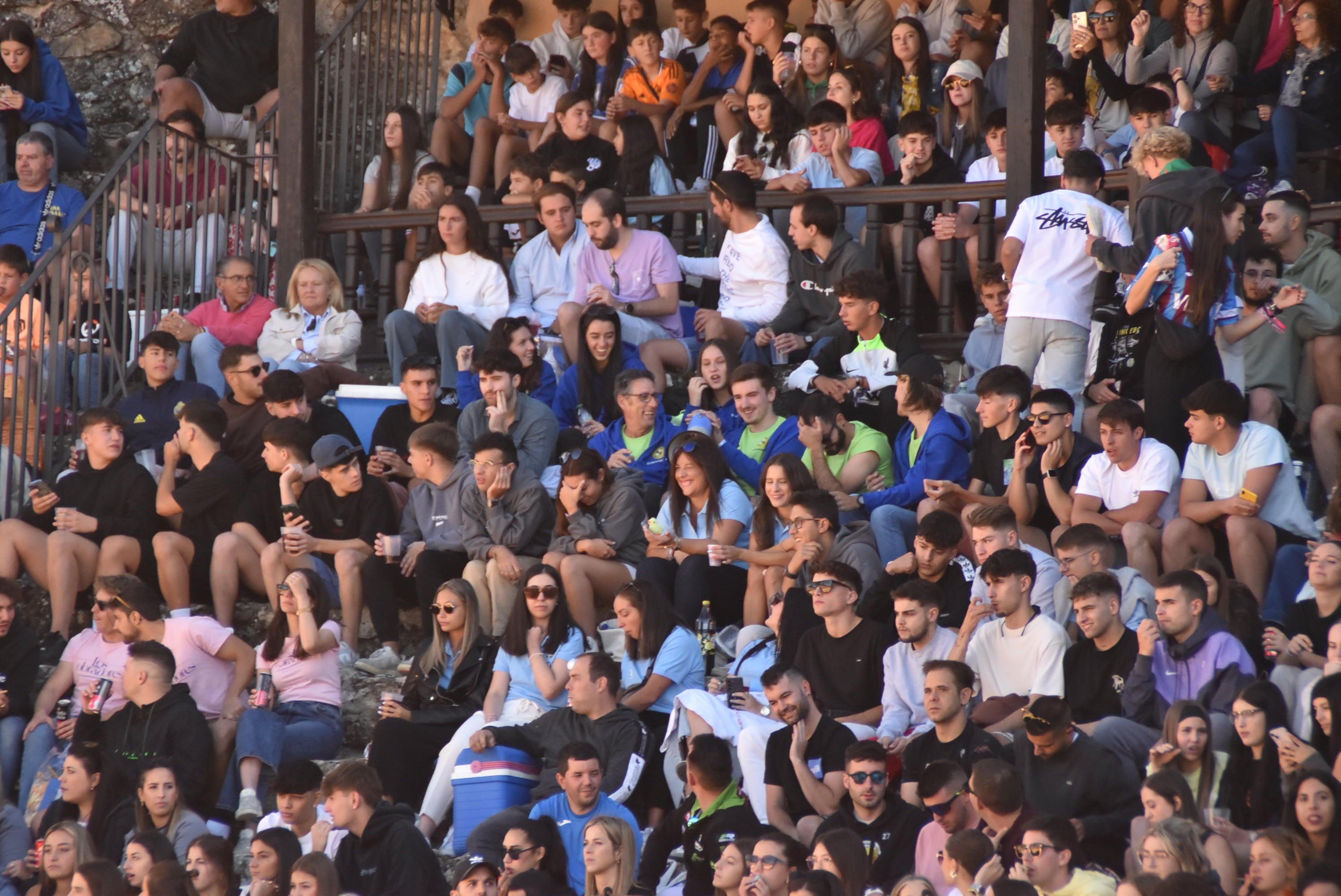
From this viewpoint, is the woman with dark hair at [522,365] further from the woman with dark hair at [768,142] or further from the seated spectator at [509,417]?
the woman with dark hair at [768,142]

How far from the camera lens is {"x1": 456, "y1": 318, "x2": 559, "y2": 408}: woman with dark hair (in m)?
9.97

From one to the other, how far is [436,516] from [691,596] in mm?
1354

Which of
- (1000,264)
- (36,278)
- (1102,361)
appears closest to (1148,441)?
(1102,361)

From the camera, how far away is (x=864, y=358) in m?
9.77

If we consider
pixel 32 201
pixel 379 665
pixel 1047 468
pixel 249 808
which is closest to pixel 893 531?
pixel 1047 468

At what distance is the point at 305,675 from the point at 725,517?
1993mm

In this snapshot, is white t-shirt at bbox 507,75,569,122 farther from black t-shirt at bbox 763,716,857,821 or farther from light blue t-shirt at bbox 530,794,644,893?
black t-shirt at bbox 763,716,857,821

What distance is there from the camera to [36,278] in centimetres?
1027

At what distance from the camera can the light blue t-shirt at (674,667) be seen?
27.5 ft

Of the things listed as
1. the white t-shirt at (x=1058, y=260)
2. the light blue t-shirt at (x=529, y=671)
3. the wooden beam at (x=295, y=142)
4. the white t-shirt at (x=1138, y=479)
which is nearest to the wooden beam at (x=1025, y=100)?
the white t-shirt at (x=1058, y=260)

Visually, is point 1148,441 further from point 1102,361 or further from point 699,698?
point 699,698

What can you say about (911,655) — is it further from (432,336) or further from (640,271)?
(432,336)

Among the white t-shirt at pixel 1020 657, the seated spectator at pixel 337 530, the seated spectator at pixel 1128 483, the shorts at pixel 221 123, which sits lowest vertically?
the white t-shirt at pixel 1020 657

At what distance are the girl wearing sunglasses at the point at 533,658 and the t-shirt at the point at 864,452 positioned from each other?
4.49ft
